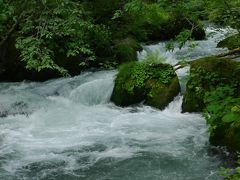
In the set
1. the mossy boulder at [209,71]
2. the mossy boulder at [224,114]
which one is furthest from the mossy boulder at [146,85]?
the mossy boulder at [224,114]

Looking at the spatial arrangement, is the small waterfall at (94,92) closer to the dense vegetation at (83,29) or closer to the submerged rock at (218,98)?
the dense vegetation at (83,29)

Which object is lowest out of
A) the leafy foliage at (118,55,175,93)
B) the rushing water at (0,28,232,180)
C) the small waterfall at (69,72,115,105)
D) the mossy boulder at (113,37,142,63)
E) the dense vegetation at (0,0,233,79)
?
the rushing water at (0,28,232,180)

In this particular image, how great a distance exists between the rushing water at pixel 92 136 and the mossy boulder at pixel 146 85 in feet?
0.81

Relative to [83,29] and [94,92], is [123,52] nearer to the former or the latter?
[94,92]

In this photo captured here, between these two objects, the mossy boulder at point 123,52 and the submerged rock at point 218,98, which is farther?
the mossy boulder at point 123,52

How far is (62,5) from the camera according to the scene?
7066 mm

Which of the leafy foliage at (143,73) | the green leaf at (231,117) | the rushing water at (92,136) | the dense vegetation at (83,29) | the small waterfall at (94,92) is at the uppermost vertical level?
the dense vegetation at (83,29)

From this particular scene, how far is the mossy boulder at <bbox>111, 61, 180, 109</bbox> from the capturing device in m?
10.9

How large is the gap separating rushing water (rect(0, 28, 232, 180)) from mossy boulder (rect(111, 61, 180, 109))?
0.25m

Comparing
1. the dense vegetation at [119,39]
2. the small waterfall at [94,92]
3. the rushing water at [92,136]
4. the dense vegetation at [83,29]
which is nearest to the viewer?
the dense vegetation at [119,39]

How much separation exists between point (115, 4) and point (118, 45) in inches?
53.1

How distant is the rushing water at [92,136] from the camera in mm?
7441

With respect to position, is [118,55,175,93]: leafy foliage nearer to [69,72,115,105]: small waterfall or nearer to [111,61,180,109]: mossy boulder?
[111,61,180,109]: mossy boulder

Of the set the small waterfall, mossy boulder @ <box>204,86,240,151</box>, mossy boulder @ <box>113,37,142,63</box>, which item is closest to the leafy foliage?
the small waterfall
